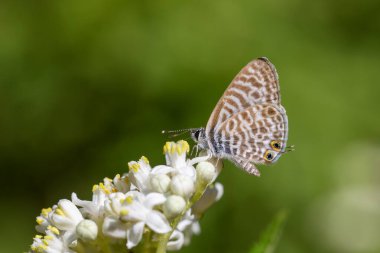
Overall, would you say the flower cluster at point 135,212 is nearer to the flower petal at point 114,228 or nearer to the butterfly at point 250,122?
the flower petal at point 114,228

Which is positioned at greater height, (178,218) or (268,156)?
(268,156)

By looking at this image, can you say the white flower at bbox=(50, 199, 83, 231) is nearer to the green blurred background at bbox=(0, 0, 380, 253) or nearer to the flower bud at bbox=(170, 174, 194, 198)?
the flower bud at bbox=(170, 174, 194, 198)

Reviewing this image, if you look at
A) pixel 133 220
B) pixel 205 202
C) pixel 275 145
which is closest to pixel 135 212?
pixel 133 220

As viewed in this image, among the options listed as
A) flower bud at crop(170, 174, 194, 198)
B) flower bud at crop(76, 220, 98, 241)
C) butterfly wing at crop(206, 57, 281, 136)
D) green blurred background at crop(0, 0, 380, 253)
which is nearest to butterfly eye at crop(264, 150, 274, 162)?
butterfly wing at crop(206, 57, 281, 136)

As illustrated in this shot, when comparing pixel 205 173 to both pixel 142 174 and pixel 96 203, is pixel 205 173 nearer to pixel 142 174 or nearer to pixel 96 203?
pixel 142 174

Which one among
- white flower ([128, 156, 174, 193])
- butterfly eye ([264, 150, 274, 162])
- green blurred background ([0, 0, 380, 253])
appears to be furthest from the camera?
green blurred background ([0, 0, 380, 253])

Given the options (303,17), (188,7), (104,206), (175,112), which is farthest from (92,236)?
(303,17)

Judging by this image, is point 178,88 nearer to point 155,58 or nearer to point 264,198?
point 155,58
